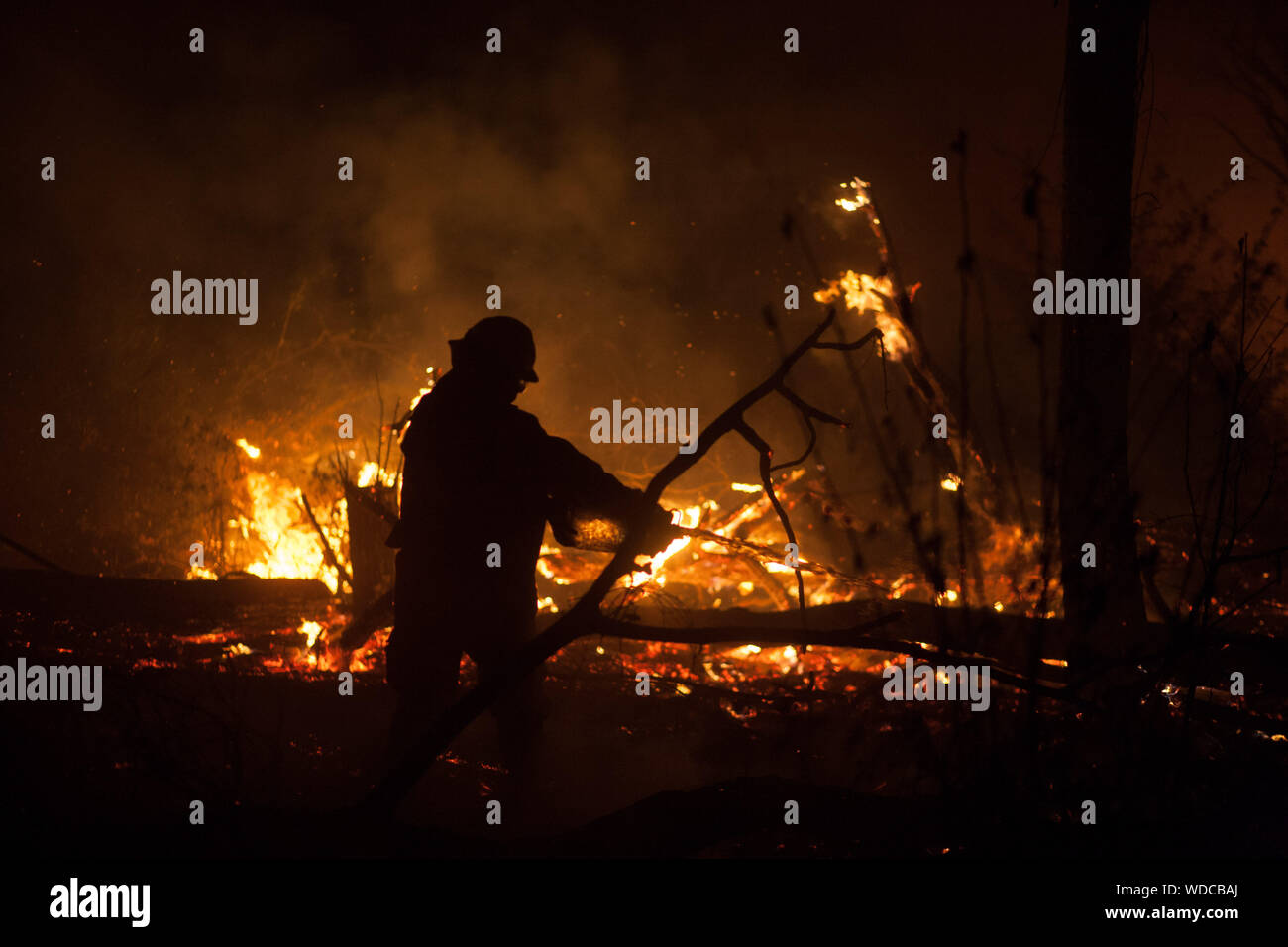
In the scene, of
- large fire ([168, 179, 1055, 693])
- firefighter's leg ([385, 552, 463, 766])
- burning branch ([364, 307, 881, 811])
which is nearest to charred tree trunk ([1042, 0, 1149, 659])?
large fire ([168, 179, 1055, 693])

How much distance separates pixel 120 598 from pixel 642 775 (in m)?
4.82

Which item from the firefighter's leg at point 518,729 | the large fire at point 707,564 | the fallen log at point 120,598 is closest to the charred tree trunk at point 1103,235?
the large fire at point 707,564

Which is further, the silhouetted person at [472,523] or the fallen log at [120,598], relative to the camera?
the fallen log at [120,598]

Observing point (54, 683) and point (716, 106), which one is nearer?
point (54, 683)

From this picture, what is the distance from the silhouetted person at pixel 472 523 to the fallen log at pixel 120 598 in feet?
12.0

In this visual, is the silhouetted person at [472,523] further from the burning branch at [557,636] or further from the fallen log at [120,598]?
the fallen log at [120,598]

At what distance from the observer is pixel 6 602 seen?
253 inches

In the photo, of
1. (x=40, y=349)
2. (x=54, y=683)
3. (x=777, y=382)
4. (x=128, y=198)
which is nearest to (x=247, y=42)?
(x=128, y=198)

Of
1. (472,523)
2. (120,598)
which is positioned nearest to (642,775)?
(472,523)

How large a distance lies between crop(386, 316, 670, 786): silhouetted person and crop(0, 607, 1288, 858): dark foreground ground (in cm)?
57

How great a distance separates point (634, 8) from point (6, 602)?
10404 mm

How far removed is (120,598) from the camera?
22.0 ft

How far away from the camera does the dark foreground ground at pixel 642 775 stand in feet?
8.38
